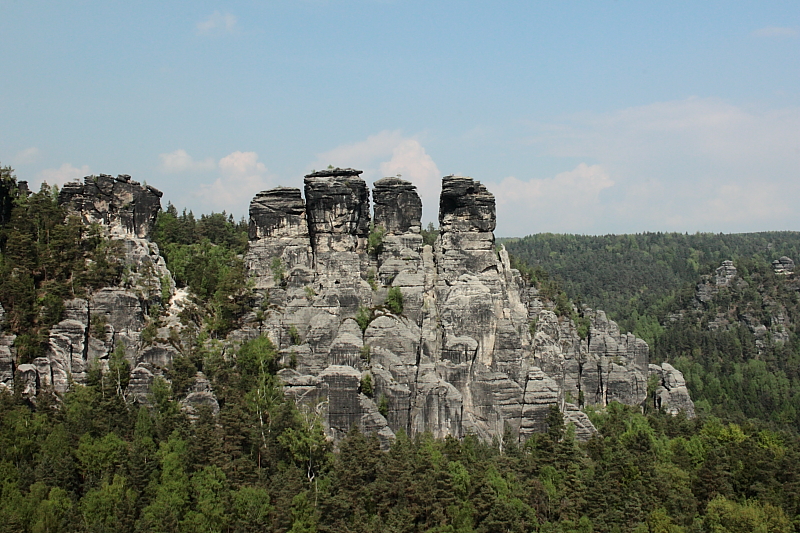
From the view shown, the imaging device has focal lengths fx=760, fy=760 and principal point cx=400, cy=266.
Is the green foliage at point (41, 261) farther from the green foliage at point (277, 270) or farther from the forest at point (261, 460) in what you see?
the green foliage at point (277, 270)

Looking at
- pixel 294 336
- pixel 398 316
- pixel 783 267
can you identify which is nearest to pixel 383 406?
pixel 398 316

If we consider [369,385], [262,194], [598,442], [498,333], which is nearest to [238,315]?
[262,194]

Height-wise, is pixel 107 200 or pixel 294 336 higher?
pixel 107 200

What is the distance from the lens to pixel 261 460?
47.2 m

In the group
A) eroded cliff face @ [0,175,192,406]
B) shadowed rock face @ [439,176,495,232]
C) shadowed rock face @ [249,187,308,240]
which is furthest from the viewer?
shadowed rock face @ [249,187,308,240]

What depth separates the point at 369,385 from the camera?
51.2m

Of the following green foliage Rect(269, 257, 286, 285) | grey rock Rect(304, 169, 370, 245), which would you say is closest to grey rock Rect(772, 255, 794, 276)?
grey rock Rect(304, 169, 370, 245)

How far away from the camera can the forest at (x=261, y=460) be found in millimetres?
41188

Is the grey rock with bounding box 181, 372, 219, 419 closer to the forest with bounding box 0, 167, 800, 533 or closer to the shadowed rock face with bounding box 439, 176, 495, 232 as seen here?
the forest with bounding box 0, 167, 800, 533

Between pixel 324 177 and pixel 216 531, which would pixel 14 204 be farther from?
pixel 216 531

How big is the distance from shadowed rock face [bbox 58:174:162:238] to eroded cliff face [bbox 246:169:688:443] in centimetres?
980

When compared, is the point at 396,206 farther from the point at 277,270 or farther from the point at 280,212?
the point at 277,270

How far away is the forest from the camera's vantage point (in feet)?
135

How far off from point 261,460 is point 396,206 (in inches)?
981
